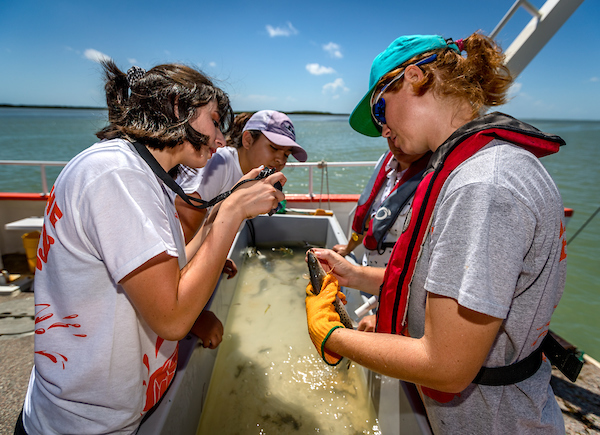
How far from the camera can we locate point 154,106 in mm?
1220

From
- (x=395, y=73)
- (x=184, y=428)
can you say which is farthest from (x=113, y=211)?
(x=184, y=428)

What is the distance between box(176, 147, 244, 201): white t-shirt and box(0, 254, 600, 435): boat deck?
7.20ft

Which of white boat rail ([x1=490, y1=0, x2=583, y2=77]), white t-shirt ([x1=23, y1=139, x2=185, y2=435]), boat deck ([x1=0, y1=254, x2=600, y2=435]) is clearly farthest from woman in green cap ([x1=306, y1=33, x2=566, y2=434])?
white boat rail ([x1=490, y1=0, x2=583, y2=77])

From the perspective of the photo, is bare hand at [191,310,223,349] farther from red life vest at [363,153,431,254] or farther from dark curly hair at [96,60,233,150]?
red life vest at [363,153,431,254]

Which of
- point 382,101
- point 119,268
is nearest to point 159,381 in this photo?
point 119,268

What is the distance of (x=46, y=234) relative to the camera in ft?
3.30

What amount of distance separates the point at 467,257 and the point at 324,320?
28.4 inches

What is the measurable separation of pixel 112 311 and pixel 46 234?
35 centimetres

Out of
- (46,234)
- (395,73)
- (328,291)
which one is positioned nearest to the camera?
(46,234)

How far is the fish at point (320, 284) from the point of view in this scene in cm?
162

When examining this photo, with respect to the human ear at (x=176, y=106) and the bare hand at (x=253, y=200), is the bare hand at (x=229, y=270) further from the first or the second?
the human ear at (x=176, y=106)

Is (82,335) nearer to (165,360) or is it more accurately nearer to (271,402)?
(165,360)

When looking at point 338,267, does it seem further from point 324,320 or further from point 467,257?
point 467,257

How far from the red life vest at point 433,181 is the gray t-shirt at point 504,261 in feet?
0.19
